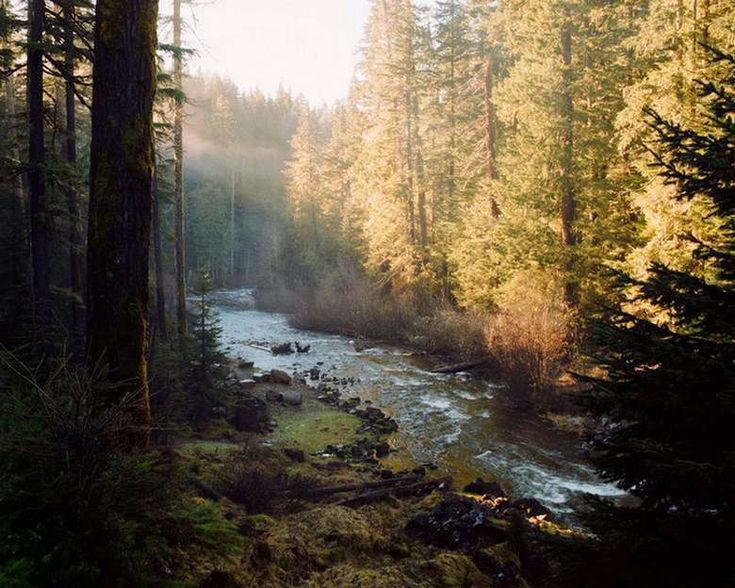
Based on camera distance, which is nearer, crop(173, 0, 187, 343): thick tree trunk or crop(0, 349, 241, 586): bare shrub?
crop(0, 349, 241, 586): bare shrub

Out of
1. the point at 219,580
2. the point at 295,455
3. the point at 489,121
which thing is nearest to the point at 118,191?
the point at 219,580

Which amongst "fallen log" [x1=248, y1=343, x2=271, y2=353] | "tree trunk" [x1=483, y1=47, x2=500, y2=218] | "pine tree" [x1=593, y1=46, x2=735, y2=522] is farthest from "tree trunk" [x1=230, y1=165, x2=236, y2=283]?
"pine tree" [x1=593, y1=46, x2=735, y2=522]

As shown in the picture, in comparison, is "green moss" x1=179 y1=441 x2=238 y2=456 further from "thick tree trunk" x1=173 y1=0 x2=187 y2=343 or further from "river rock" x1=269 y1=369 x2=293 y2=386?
"river rock" x1=269 y1=369 x2=293 y2=386

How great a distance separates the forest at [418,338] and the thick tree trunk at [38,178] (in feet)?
0.21

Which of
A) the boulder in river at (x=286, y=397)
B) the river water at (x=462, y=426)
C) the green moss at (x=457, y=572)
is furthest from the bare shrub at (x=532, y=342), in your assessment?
the green moss at (x=457, y=572)

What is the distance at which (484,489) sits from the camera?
8523mm

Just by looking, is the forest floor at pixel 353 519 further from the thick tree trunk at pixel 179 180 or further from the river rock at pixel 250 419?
the thick tree trunk at pixel 179 180

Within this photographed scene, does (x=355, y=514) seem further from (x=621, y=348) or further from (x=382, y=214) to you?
(x=382, y=214)

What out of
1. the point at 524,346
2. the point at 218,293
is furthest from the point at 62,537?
the point at 218,293

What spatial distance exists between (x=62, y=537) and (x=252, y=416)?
9.59 m

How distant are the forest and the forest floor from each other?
0.16 ft

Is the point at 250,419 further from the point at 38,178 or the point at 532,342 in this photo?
the point at 532,342

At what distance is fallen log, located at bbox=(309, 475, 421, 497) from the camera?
779 cm

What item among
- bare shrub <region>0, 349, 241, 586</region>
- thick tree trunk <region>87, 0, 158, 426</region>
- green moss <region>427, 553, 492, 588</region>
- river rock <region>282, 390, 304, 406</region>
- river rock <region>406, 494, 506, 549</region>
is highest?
thick tree trunk <region>87, 0, 158, 426</region>
